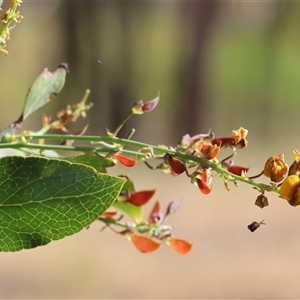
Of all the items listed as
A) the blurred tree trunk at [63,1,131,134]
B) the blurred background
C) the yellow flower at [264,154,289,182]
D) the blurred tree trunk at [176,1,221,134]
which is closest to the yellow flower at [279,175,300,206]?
the yellow flower at [264,154,289,182]

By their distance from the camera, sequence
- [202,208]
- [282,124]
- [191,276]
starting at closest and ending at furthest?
→ 1. [191,276]
2. [202,208]
3. [282,124]

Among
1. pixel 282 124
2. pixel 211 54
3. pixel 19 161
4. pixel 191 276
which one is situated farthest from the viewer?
pixel 282 124

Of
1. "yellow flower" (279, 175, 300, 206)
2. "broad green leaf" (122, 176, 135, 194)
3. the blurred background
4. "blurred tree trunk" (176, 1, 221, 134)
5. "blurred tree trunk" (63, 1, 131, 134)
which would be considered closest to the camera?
"yellow flower" (279, 175, 300, 206)

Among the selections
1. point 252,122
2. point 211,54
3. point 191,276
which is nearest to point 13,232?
point 191,276

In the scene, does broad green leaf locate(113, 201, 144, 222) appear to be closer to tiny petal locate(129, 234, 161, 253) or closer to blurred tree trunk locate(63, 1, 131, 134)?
tiny petal locate(129, 234, 161, 253)

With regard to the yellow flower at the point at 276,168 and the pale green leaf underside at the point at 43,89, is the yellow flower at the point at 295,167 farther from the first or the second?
the pale green leaf underside at the point at 43,89

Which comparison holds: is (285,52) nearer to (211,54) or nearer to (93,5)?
(211,54)

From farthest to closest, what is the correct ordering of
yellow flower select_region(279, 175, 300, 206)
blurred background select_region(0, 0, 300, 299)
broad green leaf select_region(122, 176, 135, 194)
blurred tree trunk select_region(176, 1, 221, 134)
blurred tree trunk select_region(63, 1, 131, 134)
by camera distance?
blurred tree trunk select_region(176, 1, 221, 134), blurred tree trunk select_region(63, 1, 131, 134), blurred background select_region(0, 0, 300, 299), broad green leaf select_region(122, 176, 135, 194), yellow flower select_region(279, 175, 300, 206)
